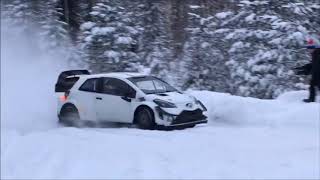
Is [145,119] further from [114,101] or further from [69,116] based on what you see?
[69,116]

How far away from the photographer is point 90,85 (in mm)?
15758

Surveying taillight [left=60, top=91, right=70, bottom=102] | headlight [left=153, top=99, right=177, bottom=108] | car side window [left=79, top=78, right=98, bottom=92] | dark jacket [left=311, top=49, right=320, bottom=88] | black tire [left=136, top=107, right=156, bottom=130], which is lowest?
black tire [left=136, top=107, right=156, bottom=130]

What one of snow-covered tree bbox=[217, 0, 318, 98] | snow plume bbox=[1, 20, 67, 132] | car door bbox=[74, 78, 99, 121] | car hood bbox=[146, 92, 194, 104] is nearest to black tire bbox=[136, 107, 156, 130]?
car hood bbox=[146, 92, 194, 104]

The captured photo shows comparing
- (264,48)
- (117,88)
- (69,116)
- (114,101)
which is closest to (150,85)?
(117,88)

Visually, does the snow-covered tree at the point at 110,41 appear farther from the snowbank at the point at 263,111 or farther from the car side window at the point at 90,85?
the car side window at the point at 90,85

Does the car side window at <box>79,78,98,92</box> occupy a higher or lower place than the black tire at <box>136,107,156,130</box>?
higher

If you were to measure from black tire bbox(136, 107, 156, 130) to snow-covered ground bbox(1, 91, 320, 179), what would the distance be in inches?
20.3

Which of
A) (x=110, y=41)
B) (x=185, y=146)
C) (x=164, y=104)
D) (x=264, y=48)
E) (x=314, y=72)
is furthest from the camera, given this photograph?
(x=110, y=41)

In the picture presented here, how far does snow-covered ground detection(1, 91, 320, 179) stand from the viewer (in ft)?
28.9

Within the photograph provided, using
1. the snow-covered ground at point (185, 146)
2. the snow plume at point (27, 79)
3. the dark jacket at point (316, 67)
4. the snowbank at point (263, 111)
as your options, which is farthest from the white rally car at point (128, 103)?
the dark jacket at point (316, 67)

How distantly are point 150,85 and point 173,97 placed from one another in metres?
0.86

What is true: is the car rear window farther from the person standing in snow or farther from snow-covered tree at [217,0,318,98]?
snow-covered tree at [217,0,318,98]

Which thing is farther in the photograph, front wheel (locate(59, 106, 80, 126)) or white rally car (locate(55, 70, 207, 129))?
front wheel (locate(59, 106, 80, 126))

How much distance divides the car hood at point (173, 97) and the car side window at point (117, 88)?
527 mm
